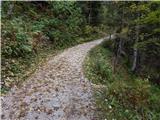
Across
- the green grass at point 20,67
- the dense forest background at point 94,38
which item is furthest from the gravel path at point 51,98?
the dense forest background at point 94,38

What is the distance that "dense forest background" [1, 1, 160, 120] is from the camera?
13883 millimetres

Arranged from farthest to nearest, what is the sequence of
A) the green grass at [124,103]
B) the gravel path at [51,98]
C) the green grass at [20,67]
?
the green grass at [20,67] → the green grass at [124,103] → the gravel path at [51,98]

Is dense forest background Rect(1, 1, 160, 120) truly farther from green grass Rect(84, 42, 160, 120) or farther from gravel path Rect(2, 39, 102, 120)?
gravel path Rect(2, 39, 102, 120)

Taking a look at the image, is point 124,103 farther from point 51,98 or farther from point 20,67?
point 20,67

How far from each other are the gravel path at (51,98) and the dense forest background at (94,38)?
0.77 metres

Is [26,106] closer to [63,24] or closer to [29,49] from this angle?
[29,49]

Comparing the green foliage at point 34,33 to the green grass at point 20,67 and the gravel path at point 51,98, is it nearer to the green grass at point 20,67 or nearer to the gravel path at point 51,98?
the green grass at point 20,67

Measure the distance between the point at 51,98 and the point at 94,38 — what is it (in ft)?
74.8

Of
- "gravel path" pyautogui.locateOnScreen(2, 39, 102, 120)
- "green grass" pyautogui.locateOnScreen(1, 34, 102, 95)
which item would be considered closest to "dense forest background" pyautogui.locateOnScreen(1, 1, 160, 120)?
"green grass" pyautogui.locateOnScreen(1, 34, 102, 95)

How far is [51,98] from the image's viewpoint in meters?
12.1

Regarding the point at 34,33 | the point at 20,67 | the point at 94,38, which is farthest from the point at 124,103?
the point at 94,38

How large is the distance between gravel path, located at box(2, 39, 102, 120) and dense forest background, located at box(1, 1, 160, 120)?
774 mm

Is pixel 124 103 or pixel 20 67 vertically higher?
pixel 20 67

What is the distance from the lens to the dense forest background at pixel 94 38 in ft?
45.5
